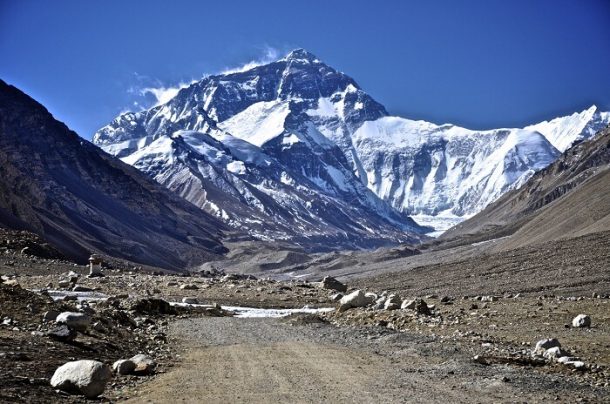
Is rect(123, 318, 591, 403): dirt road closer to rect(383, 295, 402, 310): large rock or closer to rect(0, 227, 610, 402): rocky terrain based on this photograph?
rect(0, 227, 610, 402): rocky terrain

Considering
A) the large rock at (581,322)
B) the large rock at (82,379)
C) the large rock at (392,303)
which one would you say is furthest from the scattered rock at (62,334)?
the large rock at (392,303)

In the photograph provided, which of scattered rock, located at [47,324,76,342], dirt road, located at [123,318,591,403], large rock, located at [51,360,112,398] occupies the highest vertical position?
scattered rock, located at [47,324,76,342]

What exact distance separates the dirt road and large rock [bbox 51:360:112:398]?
0.71 meters

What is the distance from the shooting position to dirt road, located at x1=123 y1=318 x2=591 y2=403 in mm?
13891

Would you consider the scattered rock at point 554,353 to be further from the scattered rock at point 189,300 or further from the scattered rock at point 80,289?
the scattered rock at point 80,289

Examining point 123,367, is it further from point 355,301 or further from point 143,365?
point 355,301

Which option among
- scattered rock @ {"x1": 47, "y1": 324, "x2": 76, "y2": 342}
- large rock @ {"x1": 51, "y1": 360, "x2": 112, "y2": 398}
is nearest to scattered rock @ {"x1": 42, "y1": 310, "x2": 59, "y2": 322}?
scattered rock @ {"x1": 47, "y1": 324, "x2": 76, "y2": 342}

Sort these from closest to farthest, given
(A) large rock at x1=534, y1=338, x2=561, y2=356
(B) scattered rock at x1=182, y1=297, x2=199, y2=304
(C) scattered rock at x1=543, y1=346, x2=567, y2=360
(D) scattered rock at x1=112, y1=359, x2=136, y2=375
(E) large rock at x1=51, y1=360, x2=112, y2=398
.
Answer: (E) large rock at x1=51, y1=360, x2=112, y2=398 → (D) scattered rock at x1=112, y1=359, x2=136, y2=375 → (C) scattered rock at x1=543, y1=346, x2=567, y2=360 → (A) large rock at x1=534, y1=338, x2=561, y2=356 → (B) scattered rock at x1=182, y1=297, x2=199, y2=304

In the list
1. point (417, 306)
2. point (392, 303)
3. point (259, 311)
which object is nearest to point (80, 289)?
point (259, 311)

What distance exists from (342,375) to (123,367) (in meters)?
4.84

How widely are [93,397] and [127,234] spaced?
17256 centimetres

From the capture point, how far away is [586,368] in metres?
16.6

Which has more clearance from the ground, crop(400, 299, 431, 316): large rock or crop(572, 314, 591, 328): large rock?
crop(400, 299, 431, 316): large rock

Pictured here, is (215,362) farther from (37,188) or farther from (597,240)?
(37,188)
